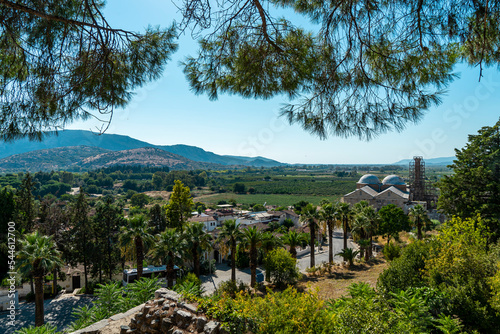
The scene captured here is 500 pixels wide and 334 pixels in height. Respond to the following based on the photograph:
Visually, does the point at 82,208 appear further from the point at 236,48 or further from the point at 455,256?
the point at 455,256

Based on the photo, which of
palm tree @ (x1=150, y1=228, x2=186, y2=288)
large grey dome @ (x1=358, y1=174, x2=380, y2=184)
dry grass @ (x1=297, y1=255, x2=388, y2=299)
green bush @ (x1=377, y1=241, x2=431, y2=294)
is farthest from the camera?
large grey dome @ (x1=358, y1=174, x2=380, y2=184)

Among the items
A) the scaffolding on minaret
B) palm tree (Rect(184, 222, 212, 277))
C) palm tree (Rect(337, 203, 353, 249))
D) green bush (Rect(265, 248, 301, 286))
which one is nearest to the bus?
palm tree (Rect(184, 222, 212, 277))

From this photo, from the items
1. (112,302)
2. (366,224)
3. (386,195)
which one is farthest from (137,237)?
(386,195)

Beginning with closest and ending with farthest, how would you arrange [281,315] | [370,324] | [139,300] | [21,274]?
1. [370,324]
2. [281,315]
3. [139,300]
4. [21,274]

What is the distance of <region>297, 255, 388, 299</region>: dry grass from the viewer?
16.3 meters

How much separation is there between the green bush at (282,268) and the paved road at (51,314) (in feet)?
37.7

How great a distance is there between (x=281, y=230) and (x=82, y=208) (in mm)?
23324

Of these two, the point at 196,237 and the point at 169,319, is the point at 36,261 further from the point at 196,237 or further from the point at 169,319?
the point at 169,319

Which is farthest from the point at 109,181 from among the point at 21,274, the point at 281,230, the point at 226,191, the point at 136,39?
the point at 136,39

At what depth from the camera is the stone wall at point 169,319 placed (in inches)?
218

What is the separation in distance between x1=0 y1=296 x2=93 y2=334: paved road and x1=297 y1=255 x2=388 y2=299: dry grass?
1420 cm

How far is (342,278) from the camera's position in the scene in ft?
62.0

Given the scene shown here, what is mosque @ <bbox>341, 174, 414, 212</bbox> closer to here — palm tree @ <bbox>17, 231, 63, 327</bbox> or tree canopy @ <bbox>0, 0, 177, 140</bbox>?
palm tree @ <bbox>17, 231, 63, 327</bbox>

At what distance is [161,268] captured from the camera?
67.6ft
